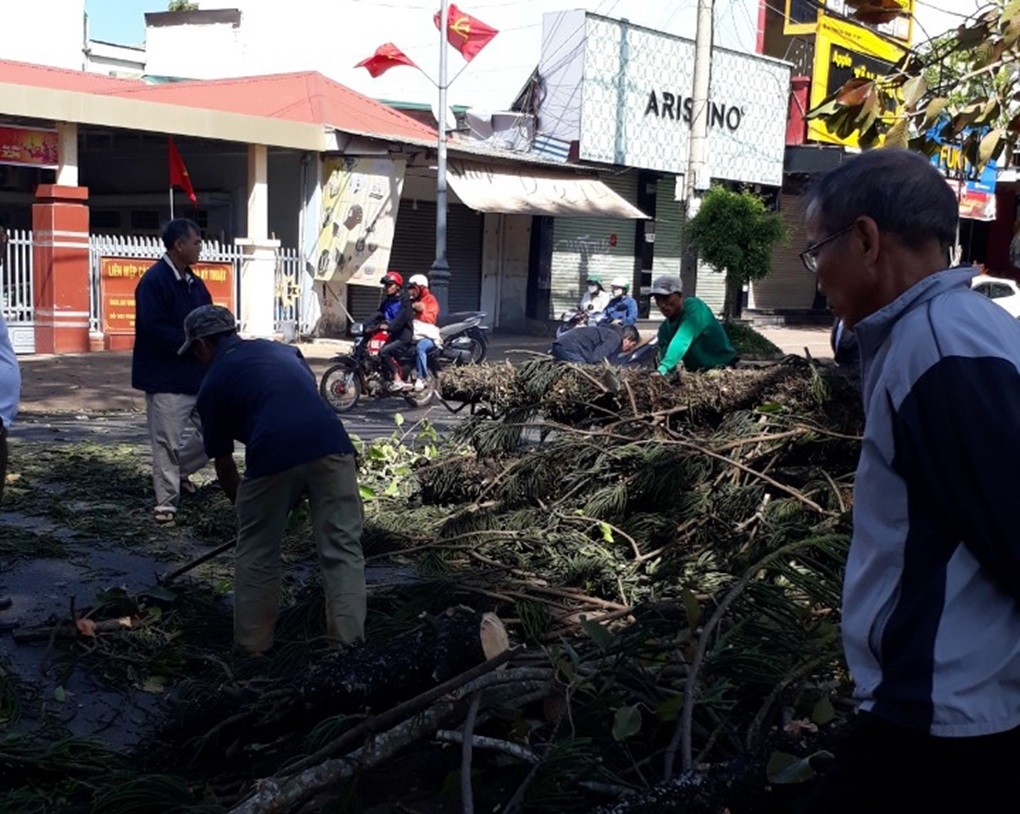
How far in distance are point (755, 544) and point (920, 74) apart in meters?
2.14

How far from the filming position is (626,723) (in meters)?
3.20

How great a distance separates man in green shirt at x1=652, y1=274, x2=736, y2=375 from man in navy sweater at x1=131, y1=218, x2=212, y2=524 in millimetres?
2917

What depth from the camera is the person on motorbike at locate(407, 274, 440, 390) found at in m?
13.3

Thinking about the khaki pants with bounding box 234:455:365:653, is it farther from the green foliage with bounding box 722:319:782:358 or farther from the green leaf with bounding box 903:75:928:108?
the green foliage with bounding box 722:319:782:358

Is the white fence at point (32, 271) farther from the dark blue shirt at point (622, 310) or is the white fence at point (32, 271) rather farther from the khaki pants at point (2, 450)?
the khaki pants at point (2, 450)

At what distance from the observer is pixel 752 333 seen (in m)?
14.3

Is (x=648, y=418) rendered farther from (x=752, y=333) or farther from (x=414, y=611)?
(x=752, y=333)

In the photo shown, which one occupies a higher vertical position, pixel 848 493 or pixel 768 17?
pixel 768 17

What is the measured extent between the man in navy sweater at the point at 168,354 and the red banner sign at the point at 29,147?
34.9ft

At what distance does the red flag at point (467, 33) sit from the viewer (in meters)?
20.0

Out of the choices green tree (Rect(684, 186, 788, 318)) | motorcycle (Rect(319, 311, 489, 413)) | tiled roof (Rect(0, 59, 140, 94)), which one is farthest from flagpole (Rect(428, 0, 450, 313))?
tiled roof (Rect(0, 59, 140, 94))

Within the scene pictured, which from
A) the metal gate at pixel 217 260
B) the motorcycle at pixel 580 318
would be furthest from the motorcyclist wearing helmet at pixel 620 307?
the metal gate at pixel 217 260

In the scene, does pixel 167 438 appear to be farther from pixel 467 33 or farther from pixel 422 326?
pixel 467 33

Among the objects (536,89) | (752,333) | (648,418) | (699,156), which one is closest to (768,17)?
(536,89)
